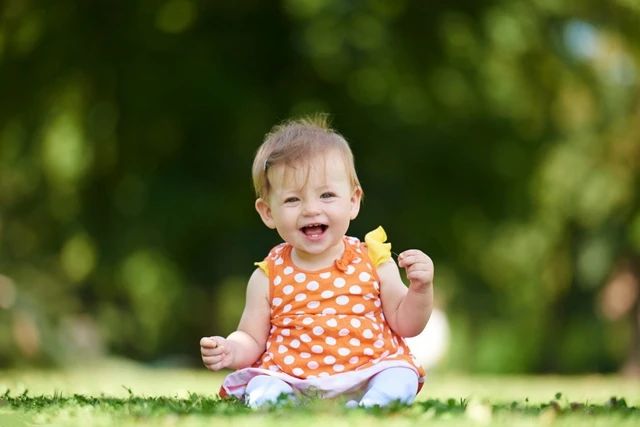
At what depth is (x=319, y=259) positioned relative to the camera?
5.57 m

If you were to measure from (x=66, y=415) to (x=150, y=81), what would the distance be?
14.8m

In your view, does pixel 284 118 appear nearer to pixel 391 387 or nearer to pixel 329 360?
pixel 329 360

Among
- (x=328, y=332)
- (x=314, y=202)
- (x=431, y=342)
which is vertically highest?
(x=431, y=342)

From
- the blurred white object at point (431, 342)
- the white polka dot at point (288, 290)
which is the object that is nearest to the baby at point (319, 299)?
the white polka dot at point (288, 290)

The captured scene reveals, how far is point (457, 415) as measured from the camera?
15.0 feet

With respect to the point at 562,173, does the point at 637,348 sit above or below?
below

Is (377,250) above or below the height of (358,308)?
above

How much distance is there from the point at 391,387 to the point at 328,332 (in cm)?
39

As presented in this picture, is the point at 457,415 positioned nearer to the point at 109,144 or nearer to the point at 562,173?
the point at 109,144

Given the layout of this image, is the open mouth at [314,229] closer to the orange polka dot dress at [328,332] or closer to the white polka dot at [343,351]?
the orange polka dot dress at [328,332]

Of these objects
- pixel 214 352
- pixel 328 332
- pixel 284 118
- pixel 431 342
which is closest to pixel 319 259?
pixel 328 332

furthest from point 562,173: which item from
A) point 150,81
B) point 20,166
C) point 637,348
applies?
point 20,166

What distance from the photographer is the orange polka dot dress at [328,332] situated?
17.4 ft

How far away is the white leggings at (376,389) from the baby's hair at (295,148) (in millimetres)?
861
